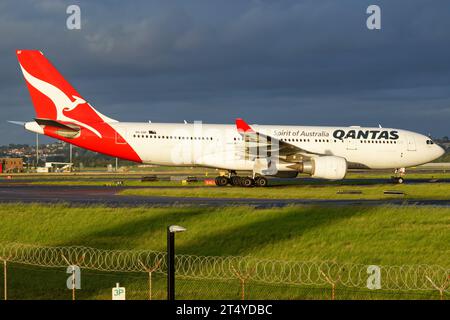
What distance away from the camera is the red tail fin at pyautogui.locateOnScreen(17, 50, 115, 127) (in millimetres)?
46938

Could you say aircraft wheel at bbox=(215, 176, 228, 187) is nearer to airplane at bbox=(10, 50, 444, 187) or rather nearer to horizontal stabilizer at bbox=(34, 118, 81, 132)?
airplane at bbox=(10, 50, 444, 187)

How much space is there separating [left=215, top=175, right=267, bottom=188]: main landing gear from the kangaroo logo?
11398 millimetres

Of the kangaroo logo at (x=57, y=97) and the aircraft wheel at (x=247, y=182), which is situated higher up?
the kangaroo logo at (x=57, y=97)

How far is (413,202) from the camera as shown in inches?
1334

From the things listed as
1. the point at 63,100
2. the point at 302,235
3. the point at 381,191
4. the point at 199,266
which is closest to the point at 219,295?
the point at 199,266

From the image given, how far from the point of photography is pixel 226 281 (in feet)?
69.2

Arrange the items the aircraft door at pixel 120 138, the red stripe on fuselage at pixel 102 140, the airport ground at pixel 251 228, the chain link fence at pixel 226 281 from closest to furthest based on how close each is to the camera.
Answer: the chain link fence at pixel 226 281
the airport ground at pixel 251 228
the red stripe on fuselage at pixel 102 140
the aircraft door at pixel 120 138

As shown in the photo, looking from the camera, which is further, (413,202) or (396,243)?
(413,202)

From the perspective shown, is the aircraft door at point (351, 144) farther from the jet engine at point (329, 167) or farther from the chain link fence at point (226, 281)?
the chain link fence at point (226, 281)

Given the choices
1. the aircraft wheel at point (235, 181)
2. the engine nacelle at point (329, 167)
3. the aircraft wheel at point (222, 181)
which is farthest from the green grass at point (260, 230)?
the aircraft wheel at point (222, 181)

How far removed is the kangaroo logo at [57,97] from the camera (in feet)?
154

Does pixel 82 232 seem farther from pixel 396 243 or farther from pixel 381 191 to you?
pixel 381 191

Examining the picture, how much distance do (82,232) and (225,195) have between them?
12316 mm

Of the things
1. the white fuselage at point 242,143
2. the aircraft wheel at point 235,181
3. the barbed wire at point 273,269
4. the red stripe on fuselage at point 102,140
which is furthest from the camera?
the aircraft wheel at point 235,181
